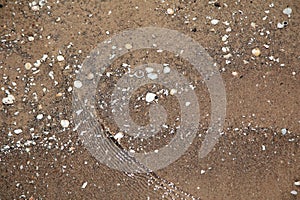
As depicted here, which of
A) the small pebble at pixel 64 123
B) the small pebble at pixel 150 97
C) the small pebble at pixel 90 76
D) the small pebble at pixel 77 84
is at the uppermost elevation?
the small pebble at pixel 90 76

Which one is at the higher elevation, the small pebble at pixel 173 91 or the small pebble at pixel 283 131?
the small pebble at pixel 173 91

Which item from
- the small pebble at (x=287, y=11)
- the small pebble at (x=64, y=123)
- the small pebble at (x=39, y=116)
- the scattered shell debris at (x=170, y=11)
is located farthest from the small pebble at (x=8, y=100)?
the small pebble at (x=287, y=11)

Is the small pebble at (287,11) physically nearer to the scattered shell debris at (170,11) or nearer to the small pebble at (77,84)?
the scattered shell debris at (170,11)

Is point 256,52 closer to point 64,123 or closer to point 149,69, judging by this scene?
point 149,69

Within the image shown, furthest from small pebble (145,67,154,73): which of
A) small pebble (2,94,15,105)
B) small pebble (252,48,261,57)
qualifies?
small pebble (2,94,15,105)

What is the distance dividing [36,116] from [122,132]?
14.1 inches

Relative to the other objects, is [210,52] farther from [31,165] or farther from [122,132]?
[31,165]

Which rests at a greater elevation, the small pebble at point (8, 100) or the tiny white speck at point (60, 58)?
the tiny white speck at point (60, 58)

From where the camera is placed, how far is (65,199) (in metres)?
1.83

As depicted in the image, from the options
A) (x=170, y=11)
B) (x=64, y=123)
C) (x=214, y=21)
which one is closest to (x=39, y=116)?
(x=64, y=123)

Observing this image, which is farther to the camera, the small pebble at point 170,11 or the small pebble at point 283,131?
the small pebble at point 170,11

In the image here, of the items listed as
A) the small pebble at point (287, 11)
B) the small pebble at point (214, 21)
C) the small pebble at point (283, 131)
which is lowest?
the small pebble at point (283, 131)

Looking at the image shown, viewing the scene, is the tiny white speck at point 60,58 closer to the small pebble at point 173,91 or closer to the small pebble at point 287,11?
the small pebble at point 173,91

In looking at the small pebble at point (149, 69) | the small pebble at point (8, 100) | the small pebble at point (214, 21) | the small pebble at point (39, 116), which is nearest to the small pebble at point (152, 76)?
the small pebble at point (149, 69)
